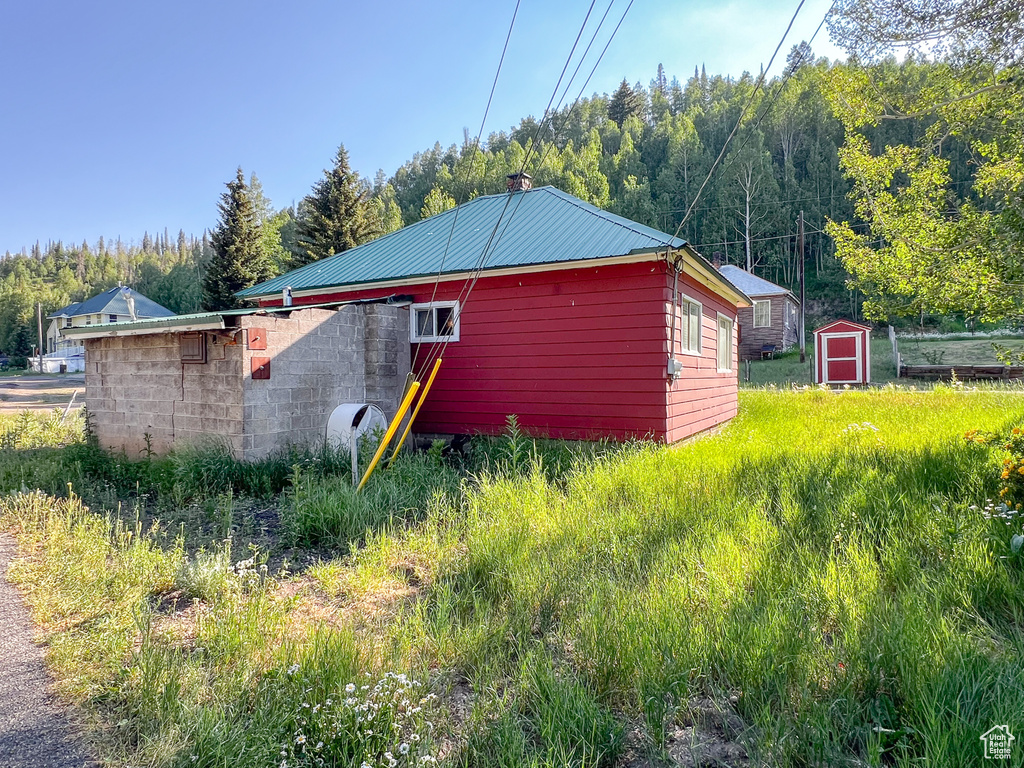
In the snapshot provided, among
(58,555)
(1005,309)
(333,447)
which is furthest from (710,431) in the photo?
(58,555)

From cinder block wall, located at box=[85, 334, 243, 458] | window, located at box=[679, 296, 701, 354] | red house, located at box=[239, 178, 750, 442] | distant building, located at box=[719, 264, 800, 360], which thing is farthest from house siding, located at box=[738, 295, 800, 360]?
cinder block wall, located at box=[85, 334, 243, 458]

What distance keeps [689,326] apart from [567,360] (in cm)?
249

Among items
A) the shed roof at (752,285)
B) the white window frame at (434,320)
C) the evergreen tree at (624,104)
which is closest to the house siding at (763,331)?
the shed roof at (752,285)

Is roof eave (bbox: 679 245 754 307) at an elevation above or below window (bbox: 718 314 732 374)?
above

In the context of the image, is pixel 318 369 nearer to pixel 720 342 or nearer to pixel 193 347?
pixel 193 347

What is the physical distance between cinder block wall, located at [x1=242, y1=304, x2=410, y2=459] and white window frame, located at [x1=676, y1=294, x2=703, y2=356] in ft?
14.9

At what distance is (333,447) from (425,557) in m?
3.85

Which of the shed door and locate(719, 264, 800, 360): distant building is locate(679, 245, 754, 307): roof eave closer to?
the shed door

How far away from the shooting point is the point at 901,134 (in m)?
46.5

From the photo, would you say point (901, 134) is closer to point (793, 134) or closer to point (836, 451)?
point (793, 134)

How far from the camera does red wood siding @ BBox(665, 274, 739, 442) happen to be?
28.1 ft

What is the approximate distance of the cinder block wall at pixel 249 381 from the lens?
283 inches

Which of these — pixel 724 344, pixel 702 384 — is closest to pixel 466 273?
pixel 702 384

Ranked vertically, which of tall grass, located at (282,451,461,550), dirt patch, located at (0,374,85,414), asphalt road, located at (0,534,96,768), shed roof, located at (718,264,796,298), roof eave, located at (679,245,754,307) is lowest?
asphalt road, located at (0,534,96,768)
